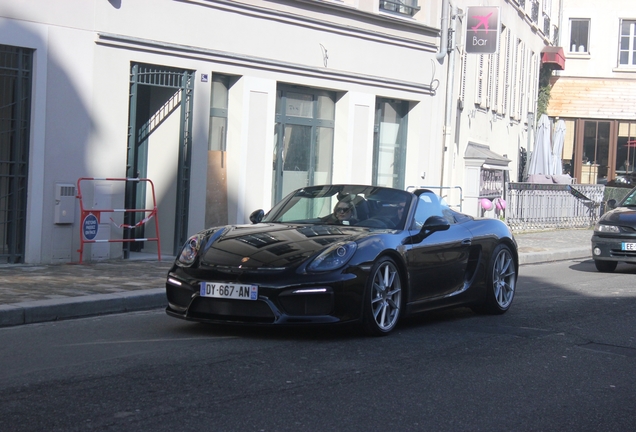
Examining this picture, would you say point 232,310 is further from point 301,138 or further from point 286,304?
point 301,138

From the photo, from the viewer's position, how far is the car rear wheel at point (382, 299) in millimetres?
7685

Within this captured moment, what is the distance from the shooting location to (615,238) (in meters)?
14.7

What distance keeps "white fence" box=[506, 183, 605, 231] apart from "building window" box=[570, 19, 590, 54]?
15.4 metres

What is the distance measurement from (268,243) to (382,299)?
1.07 meters

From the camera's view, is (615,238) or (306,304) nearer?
(306,304)

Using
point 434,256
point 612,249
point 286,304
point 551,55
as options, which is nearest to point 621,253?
point 612,249

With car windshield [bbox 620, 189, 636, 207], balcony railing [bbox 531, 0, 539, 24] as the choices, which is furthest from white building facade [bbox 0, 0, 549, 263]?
balcony railing [bbox 531, 0, 539, 24]

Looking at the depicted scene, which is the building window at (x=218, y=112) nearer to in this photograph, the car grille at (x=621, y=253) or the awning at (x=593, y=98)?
the car grille at (x=621, y=253)

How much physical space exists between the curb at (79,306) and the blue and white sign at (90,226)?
3224 mm

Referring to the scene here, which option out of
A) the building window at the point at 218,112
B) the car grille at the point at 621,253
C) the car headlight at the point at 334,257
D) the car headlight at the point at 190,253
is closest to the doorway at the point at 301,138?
the building window at the point at 218,112

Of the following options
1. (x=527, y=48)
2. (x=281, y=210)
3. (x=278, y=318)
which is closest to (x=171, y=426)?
(x=278, y=318)

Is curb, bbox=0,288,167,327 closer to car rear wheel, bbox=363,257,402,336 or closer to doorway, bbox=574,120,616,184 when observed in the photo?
car rear wheel, bbox=363,257,402,336

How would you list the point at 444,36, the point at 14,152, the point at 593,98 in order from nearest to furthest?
the point at 14,152 → the point at 444,36 → the point at 593,98

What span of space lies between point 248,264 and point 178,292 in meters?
0.69
